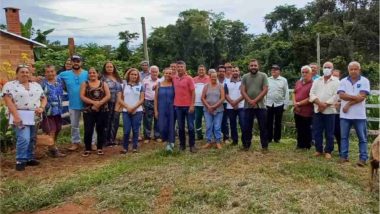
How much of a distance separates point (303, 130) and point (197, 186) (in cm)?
303

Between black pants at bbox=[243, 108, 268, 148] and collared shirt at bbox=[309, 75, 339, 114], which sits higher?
collared shirt at bbox=[309, 75, 339, 114]

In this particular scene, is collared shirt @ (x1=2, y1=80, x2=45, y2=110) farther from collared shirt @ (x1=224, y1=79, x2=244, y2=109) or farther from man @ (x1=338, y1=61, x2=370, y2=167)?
man @ (x1=338, y1=61, x2=370, y2=167)

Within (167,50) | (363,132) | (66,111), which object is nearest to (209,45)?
(167,50)

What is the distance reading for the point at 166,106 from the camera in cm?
711

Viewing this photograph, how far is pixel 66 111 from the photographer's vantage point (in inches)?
368

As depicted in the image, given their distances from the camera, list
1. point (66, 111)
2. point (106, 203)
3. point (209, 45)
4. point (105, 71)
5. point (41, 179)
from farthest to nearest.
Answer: point (209, 45), point (66, 111), point (105, 71), point (41, 179), point (106, 203)

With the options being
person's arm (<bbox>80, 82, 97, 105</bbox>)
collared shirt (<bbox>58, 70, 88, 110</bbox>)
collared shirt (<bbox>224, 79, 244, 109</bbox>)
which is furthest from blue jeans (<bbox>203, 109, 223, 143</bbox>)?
collared shirt (<bbox>58, 70, 88, 110</bbox>)

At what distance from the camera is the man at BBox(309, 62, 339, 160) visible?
6492 millimetres

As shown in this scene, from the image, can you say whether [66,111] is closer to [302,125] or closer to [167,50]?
[302,125]

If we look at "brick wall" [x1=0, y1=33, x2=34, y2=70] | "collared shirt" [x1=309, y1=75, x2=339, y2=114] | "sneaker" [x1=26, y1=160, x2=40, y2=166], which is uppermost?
"brick wall" [x1=0, y1=33, x2=34, y2=70]

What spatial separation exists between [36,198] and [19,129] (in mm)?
1540

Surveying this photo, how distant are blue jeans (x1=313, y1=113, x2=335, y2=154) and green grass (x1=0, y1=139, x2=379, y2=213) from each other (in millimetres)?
372

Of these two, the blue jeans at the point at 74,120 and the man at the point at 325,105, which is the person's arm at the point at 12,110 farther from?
the man at the point at 325,105

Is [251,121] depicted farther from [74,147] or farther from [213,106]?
[74,147]
